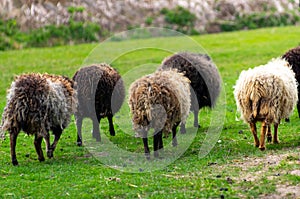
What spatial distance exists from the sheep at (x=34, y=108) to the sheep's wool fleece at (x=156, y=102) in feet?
4.26

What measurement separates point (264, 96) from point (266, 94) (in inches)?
2.0

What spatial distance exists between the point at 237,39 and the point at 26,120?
773 inches

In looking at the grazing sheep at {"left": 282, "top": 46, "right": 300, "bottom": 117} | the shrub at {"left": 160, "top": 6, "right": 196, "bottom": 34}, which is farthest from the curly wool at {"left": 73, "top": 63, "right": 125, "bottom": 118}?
the shrub at {"left": 160, "top": 6, "right": 196, "bottom": 34}

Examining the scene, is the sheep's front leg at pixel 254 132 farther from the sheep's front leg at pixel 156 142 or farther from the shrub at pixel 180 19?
the shrub at pixel 180 19

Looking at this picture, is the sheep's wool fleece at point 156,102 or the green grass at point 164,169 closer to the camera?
the green grass at point 164,169

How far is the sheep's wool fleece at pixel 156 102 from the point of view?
10141 mm

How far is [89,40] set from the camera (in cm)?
2828

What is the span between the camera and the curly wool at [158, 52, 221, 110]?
502 inches

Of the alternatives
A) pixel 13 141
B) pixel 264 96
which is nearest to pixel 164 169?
pixel 264 96

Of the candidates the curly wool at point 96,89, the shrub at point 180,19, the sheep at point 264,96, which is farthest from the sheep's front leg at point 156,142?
the shrub at point 180,19

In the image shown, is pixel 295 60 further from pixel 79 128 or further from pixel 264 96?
pixel 79 128

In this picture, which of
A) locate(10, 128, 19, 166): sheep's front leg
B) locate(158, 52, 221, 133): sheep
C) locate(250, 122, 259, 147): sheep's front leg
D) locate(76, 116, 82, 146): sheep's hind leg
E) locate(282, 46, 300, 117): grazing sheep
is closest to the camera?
locate(10, 128, 19, 166): sheep's front leg

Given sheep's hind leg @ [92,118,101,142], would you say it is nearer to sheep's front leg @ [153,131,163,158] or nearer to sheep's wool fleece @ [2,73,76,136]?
sheep's wool fleece @ [2,73,76,136]

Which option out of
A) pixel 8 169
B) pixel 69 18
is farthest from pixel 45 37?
pixel 8 169
